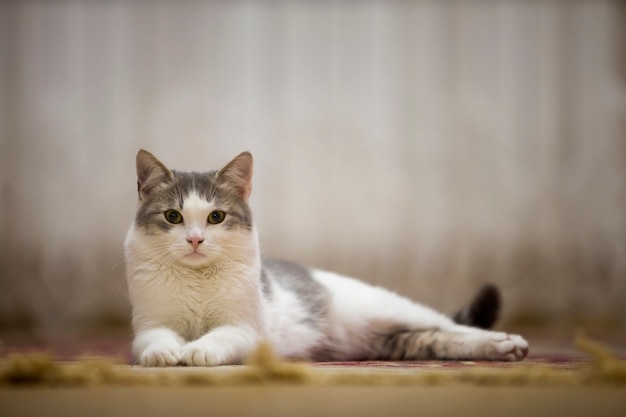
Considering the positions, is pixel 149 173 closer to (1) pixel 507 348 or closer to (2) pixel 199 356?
(2) pixel 199 356

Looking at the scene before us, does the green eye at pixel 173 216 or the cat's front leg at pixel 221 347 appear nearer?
the cat's front leg at pixel 221 347

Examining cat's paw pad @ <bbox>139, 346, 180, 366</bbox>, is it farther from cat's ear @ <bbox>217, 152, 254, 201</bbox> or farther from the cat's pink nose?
cat's ear @ <bbox>217, 152, 254, 201</bbox>

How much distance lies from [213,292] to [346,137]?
2583 millimetres

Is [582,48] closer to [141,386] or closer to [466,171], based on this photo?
[466,171]

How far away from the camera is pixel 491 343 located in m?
1.76

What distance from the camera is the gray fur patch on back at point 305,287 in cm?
193

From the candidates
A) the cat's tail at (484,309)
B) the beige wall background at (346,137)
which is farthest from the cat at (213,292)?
the beige wall background at (346,137)

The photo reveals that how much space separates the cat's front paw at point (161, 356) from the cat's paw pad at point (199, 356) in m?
0.02

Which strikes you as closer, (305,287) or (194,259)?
(194,259)

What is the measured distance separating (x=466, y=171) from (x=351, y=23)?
1.17 meters

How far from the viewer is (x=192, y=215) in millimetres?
1594

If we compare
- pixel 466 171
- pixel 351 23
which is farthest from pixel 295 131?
pixel 466 171

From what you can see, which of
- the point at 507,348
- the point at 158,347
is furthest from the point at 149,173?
the point at 507,348

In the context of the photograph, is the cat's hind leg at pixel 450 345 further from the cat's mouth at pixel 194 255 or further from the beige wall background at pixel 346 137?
the beige wall background at pixel 346 137
